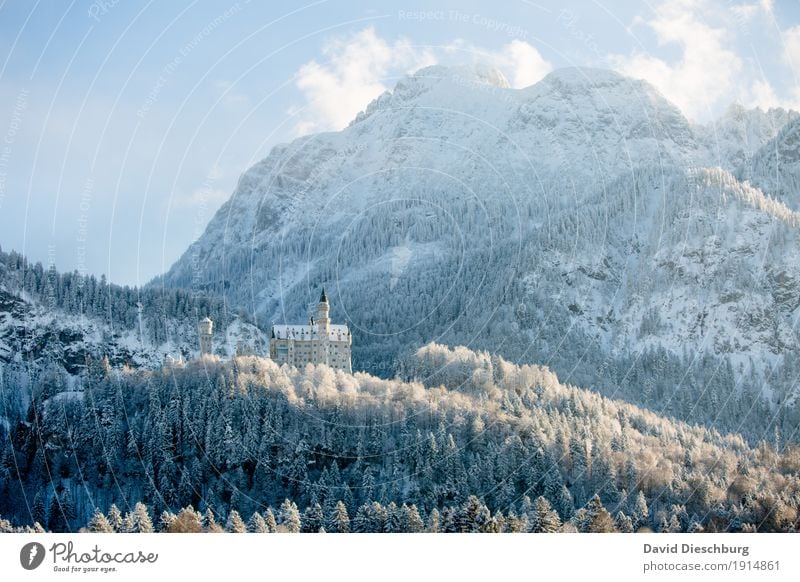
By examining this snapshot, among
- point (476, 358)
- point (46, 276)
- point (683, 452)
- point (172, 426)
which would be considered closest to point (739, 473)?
point (683, 452)

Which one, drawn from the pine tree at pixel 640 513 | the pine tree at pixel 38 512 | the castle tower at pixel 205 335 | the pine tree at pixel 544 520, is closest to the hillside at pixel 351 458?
the pine tree at pixel 640 513

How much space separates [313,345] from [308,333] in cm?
285

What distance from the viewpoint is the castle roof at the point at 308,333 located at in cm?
16638

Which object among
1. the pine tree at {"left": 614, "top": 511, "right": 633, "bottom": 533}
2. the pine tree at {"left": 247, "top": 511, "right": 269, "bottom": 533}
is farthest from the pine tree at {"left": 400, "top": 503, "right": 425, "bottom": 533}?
the pine tree at {"left": 614, "top": 511, "right": 633, "bottom": 533}

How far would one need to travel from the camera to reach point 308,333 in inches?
6594

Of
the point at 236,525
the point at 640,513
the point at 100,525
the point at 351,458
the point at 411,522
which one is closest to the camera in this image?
the point at 100,525

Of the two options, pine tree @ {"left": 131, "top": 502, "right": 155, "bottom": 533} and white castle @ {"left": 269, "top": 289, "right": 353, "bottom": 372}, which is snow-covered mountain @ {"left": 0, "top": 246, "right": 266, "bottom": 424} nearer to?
white castle @ {"left": 269, "top": 289, "right": 353, "bottom": 372}

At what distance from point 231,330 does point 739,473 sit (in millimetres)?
98778

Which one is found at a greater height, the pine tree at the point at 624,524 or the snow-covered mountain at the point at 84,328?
the snow-covered mountain at the point at 84,328

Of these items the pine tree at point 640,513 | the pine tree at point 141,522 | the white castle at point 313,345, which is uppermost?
the white castle at point 313,345

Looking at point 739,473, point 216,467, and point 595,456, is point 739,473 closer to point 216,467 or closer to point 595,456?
point 595,456

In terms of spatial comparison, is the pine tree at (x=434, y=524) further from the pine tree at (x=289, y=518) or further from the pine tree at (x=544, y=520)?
the pine tree at (x=289, y=518)

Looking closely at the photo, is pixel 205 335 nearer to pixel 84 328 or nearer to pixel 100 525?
pixel 84 328

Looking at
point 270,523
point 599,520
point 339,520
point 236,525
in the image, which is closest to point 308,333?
point 339,520
